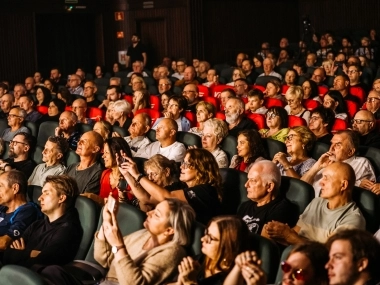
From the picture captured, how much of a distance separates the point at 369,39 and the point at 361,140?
7584 mm

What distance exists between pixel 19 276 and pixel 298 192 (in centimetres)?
200

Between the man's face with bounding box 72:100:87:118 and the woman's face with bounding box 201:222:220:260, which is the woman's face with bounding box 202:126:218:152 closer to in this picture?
the woman's face with bounding box 201:222:220:260

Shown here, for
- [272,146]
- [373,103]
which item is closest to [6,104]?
[373,103]

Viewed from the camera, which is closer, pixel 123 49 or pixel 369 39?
pixel 369 39

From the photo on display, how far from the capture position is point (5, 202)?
5445mm

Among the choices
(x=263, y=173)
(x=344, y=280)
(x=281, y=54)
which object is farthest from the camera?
(x=281, y=54)

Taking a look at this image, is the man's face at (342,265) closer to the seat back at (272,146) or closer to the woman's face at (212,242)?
the woman's face at (212,242)

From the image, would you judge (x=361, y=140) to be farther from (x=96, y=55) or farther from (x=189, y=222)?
(x=96, y=55)

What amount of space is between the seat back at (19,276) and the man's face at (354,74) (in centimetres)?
641

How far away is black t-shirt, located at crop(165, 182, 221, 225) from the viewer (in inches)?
198

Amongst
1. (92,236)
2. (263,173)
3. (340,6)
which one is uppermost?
(340,6)

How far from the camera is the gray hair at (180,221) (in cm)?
408

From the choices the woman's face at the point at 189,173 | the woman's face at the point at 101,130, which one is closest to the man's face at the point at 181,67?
the woman's face at the point at 101,130

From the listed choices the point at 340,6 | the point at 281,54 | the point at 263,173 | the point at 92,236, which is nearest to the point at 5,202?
the point at 92,236
